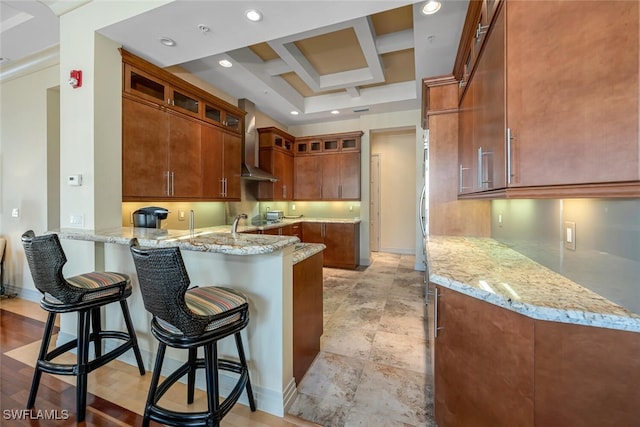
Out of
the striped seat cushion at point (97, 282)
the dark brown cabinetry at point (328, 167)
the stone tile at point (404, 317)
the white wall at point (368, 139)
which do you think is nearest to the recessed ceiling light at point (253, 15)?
the striped seat cushion at point (97, 282)

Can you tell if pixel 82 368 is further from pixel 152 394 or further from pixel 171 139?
pixel 171 139

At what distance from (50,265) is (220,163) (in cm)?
241

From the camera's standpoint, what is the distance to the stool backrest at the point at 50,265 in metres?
1.55

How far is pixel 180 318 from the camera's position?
122 centimetres

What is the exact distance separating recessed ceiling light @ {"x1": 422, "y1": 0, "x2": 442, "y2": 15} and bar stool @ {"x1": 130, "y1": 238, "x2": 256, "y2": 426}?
99.9 inches

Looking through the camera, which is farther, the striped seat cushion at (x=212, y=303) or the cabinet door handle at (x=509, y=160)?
the striped seat cushion at (x=212, y=303)

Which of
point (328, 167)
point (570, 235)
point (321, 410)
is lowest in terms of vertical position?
point (321, 410)

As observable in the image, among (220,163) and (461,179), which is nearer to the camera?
(461,179)

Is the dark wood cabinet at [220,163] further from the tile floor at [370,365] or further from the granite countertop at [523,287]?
the granite countertop at [523,287]

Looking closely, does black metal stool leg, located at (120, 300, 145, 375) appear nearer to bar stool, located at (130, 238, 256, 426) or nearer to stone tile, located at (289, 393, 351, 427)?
bar stool, located at (130, 238, 256, 426)

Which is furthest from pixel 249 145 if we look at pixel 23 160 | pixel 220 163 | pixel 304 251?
pixel 304 251

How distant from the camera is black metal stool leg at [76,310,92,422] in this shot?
5.16 feet

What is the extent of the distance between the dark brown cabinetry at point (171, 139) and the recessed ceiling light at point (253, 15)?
1.30 metres

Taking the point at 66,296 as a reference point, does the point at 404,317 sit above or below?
below
